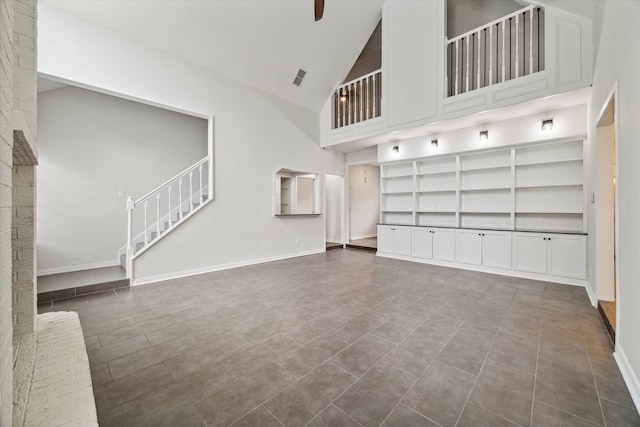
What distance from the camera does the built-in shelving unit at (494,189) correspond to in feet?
14.5

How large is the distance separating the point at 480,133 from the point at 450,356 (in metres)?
4.39

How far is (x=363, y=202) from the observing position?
919cm

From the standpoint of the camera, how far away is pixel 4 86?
3.04 feet

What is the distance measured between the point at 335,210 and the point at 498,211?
4.47 meters

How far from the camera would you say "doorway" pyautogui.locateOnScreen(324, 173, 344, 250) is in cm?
793

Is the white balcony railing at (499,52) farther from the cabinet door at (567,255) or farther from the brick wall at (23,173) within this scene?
the brick wall at (23,173)

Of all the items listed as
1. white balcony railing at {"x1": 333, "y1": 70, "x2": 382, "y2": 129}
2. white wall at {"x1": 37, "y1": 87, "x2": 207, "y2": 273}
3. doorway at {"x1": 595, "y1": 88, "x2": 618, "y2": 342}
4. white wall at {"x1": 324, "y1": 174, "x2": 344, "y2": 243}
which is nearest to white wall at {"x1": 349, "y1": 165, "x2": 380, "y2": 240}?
white wall at {"x1": 324, "y1": 174, "x2": 344, "y2": 243}

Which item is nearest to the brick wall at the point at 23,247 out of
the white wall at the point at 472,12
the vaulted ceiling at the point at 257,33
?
the vaulted ceiling at the point at 257,33

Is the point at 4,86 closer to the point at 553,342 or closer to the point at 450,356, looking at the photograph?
the point at 450,356

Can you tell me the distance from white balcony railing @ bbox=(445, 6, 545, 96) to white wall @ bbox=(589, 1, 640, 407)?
2.33 meters

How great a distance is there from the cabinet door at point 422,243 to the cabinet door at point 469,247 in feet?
1.78

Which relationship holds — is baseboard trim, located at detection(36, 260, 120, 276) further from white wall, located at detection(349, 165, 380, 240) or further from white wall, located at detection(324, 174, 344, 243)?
white wall, located at detection(349, 165, 380, 240)

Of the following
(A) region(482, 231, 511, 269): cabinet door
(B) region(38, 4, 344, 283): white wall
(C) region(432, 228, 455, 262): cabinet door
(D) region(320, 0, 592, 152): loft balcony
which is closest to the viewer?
(B) region(38, 4, 344, 283): white wall

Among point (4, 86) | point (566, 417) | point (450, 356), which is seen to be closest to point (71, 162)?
point (4, 86)
